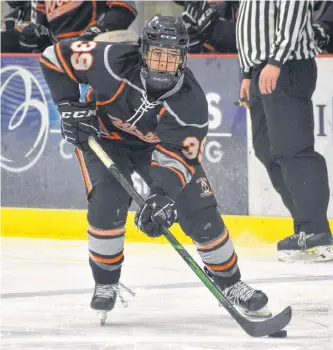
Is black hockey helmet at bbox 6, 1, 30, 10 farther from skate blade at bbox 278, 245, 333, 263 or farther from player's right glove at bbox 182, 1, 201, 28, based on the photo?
skate blade at bbox 278, 245, 333, 263

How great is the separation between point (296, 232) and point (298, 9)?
953mm

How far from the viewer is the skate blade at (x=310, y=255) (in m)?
5.54

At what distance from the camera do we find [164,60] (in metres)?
4.22

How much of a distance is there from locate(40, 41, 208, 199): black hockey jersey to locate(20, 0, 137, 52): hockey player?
6.33 ft

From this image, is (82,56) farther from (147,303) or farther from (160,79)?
(147,303)

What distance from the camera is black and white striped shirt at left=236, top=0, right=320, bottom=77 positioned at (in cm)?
543

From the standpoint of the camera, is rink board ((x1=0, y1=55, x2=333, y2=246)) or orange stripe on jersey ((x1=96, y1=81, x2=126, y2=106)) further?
rink board ((x1=0, y1=55, x2=333, y2=246))

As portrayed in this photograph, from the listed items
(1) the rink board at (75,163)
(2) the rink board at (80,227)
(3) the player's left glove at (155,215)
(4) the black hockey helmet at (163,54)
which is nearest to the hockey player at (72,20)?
(1) the rink board at (75,163)

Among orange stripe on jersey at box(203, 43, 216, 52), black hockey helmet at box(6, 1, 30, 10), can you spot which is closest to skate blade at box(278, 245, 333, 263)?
orange stripe on jersey at box(203, 43, 216, 52)

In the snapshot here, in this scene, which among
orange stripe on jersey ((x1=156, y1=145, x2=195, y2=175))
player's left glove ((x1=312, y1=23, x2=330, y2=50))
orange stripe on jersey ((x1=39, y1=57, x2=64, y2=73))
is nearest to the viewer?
orange stripe on jersey ((x1=156, y1=145, x2=195, y2=175))

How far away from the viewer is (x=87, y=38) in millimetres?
6324

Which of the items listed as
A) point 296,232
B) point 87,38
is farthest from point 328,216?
point 87,38

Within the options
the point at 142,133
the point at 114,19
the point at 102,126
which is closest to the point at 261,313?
the point at 142,133

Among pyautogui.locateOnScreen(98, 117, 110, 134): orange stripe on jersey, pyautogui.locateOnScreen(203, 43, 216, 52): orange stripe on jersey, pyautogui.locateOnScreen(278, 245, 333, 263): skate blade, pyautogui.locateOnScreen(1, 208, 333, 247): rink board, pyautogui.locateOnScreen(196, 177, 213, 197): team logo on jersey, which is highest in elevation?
pyautogui.locateOnScreen(98, 117, 110, 134): orange stripe on jersey
